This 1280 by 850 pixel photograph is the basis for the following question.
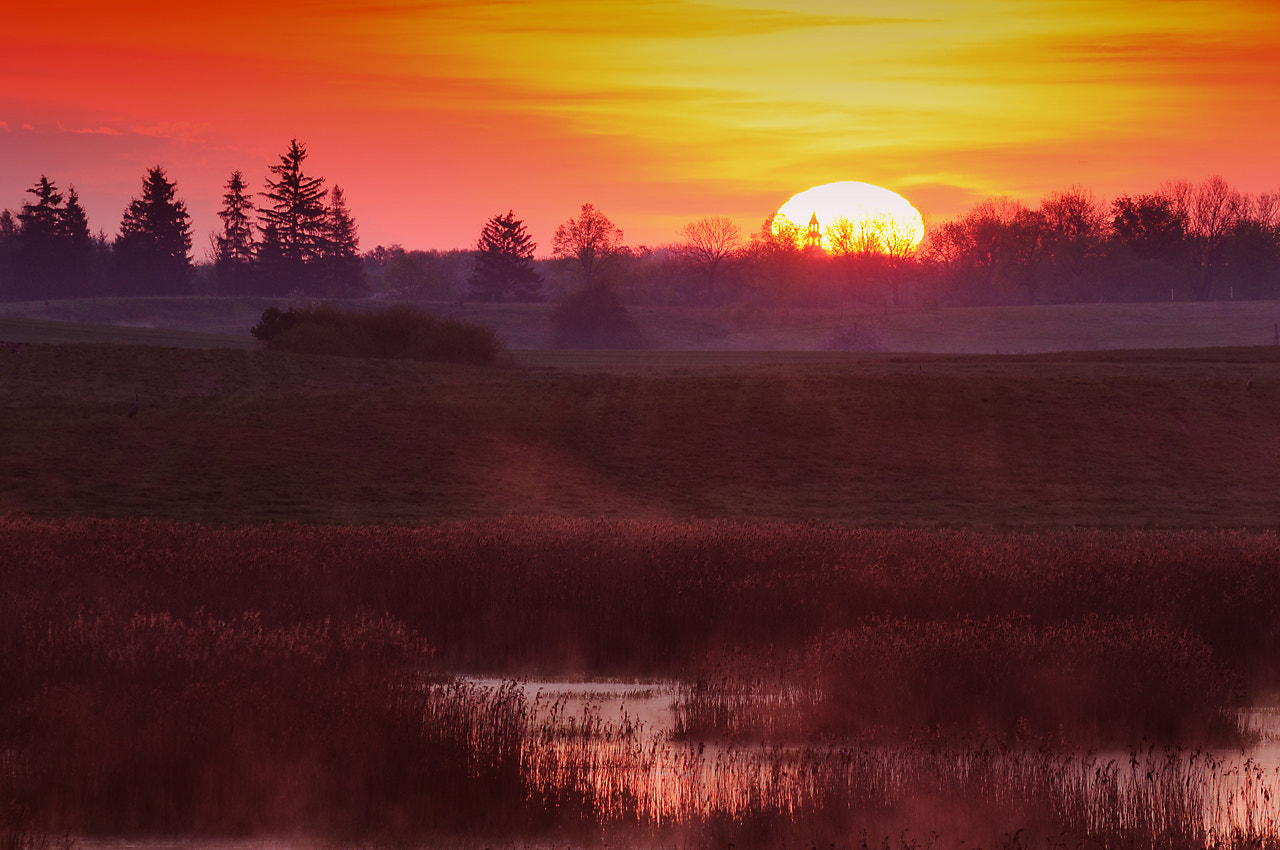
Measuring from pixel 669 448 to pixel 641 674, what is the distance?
86.9ft

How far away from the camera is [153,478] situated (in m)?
33.8

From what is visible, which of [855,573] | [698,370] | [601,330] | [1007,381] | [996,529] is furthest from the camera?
[601,330]

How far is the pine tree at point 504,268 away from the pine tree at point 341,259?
1276 cm

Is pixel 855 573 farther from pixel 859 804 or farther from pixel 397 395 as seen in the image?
pixel 397 395

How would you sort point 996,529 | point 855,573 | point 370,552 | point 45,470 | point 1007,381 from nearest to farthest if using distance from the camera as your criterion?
point 855,573 < point 370,552 < point 996,529 < point 45,470 < point 1007,381

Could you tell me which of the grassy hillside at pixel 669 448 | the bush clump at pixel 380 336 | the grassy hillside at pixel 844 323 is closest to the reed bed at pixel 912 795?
the grassy hillside at pixel 669 448

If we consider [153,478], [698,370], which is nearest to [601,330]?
[698,370]

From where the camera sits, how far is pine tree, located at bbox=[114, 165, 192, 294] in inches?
5310

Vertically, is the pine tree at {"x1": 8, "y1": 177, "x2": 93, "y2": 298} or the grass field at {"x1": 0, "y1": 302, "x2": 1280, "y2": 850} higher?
the pine tree at {"x1": 8, "y1": 177, "x2": 93, "y2": 298}

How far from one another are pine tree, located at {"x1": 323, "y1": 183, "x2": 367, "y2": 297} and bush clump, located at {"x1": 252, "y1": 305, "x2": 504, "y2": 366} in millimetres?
71075

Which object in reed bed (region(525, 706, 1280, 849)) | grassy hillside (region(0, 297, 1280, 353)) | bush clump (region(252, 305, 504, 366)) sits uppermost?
grassy hillside (region(0, 297, 1280, 353))

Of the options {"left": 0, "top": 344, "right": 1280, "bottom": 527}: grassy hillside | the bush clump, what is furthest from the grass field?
the bush clump

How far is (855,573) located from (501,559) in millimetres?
4589

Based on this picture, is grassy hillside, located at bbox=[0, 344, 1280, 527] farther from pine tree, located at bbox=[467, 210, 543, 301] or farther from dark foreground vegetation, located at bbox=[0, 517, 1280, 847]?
pine tree, located at bbox=[467, 210, 543, 301]
